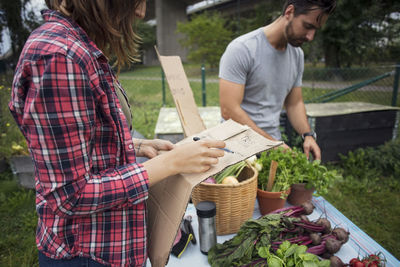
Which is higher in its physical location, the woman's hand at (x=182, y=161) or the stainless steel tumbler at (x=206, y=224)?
the woman's hand at (x=182, y=161)

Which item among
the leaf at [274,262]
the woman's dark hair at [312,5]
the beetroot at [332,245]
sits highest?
the woman's dark hair at [312,5]

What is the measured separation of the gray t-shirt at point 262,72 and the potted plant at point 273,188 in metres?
0.64

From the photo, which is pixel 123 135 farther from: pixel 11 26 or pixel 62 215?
pixel 11 26

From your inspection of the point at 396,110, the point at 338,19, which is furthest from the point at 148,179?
the point at 338,19

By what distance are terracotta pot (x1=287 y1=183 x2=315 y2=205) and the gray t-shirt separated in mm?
668

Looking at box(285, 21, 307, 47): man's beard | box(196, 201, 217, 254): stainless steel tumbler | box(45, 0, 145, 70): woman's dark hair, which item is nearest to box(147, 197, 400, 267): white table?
box(196, 201, 217, 254): stainless steel tumbler

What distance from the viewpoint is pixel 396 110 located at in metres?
4.03

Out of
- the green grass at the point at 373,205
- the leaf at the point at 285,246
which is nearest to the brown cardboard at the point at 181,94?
the leaf at the point at 285,246

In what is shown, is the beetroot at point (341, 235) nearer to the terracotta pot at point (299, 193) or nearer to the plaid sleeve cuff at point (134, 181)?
the terracotta pot at point (299, 193)

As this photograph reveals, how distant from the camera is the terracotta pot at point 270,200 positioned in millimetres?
1426

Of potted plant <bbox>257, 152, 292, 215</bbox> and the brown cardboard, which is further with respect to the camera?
the brown cardboard

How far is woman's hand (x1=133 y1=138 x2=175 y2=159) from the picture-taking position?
1.10 m

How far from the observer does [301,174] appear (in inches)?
60.6

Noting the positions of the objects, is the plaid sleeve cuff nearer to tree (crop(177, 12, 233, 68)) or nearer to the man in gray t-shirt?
the man in gray t-shirt
